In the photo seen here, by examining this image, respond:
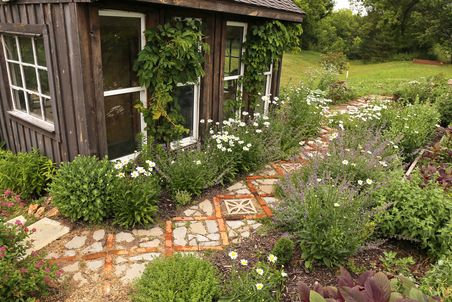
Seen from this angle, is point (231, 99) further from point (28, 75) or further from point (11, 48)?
point (11, 48)

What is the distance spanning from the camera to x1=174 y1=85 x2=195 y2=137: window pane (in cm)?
519

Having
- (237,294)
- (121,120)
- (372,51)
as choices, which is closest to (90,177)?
(121,120)

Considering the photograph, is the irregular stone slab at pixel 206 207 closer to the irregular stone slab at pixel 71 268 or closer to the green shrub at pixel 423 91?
the irregular stone slab at pixel 71 268

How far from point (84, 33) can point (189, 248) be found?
263cm

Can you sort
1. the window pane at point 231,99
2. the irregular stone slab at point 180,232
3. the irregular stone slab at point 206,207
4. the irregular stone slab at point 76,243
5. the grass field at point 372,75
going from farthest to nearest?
the grass field at point 372,75 < the window pane at point 231,99 < the irregular stone slab at point 206,207 < the irregular stone slab at point 180,232 < the irregular stone slab at point 76,243

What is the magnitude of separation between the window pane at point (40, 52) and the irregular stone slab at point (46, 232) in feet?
6.75

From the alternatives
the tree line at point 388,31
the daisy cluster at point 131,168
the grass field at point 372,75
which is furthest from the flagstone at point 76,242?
the tree line at point 388,31

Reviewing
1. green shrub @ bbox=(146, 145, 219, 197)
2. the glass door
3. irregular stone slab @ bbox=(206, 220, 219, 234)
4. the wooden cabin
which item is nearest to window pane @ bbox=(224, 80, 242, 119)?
the wooden cabin

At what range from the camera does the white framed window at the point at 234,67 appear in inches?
233

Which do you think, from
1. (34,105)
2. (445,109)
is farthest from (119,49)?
(445,109)

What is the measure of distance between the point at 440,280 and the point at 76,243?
3.50 metres

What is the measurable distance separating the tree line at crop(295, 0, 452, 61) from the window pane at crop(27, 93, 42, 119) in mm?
29586

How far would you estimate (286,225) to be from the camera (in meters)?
3.70

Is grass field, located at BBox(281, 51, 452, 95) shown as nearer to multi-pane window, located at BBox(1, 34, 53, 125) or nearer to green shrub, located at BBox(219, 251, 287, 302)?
multi-pane window, located at BBox(1, 34, 53, 125)
